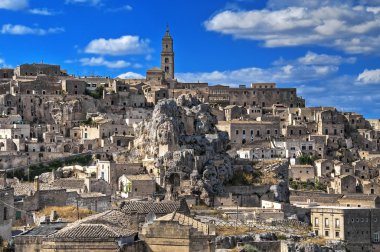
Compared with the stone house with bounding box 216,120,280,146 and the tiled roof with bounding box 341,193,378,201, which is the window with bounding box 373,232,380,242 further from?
the stone house with bounding box 216,120,280,146

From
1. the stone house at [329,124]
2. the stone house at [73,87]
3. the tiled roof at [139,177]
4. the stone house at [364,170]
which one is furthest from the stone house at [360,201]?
the stone house at [73,87]

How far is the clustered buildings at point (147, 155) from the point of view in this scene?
56.9 meters

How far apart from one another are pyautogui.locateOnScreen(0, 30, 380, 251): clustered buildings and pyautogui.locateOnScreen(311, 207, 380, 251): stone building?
0.25ft

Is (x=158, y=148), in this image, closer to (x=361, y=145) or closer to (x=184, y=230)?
(x=361, y=145)

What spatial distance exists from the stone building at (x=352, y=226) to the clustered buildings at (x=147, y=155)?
77mm

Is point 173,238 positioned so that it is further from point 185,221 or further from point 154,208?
point 154,208

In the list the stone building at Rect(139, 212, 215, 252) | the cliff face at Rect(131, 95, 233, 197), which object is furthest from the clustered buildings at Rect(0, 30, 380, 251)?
the stone building at Rect(139, 212, 215, 252)

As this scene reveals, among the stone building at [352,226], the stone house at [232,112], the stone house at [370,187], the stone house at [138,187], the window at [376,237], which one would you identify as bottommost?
the window at [376,237]

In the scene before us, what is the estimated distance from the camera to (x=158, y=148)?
7231cm

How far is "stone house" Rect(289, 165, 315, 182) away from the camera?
8462 cm

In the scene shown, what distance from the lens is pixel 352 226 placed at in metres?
62.1

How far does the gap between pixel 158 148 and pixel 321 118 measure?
35.0 metres

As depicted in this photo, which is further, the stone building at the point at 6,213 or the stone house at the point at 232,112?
the stone house at the point at 232,112

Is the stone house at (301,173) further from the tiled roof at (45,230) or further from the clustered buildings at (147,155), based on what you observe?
the tiled roof at (45,230)
